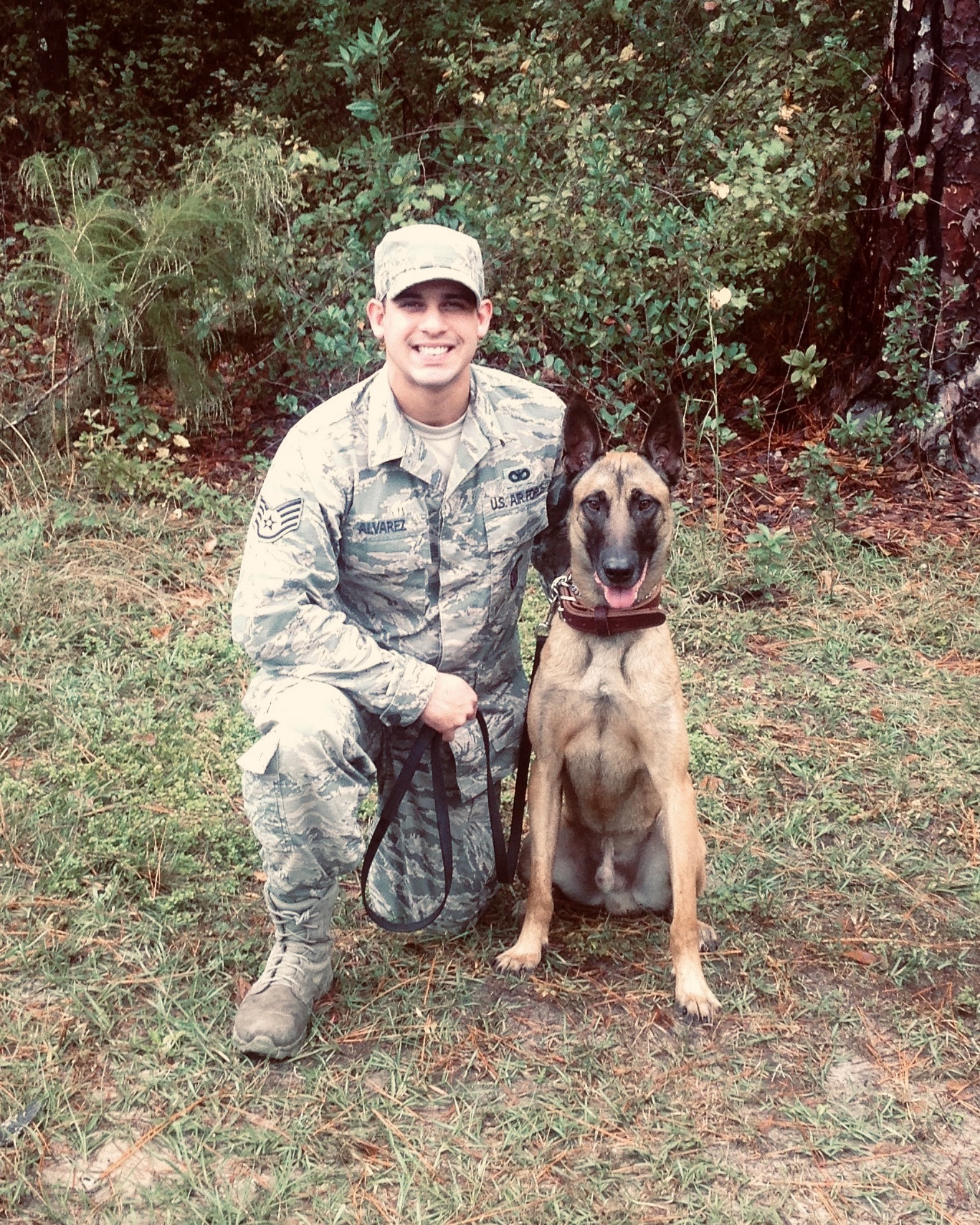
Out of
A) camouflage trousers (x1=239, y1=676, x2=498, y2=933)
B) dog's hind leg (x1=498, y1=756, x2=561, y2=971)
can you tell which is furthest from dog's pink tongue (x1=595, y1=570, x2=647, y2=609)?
camouflage trousers (x1=239, y1=676, x2=498, y2=933)

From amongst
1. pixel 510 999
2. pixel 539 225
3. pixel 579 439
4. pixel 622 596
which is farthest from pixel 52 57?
pixel 510 999

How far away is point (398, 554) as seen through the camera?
2.91 meters

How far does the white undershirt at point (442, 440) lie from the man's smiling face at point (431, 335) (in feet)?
0.29

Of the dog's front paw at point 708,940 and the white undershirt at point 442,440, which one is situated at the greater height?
the white undershirt at point 442,440

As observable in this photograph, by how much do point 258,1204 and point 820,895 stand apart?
1806 mm

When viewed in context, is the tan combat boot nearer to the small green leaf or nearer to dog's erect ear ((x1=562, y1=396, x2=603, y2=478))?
dog's erect ear ((x1=562, y1=396, x2=603, y2=478))

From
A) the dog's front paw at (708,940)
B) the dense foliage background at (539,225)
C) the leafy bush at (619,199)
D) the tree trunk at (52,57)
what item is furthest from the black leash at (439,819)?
Answer: the tree trunk at (52,57)

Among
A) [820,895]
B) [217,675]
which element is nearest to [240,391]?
[217,675]

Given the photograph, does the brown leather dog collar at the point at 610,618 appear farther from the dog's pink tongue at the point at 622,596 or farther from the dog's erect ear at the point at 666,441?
the dog's erect ear at the point at 666,441

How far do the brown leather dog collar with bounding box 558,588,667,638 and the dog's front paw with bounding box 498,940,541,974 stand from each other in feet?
2.77

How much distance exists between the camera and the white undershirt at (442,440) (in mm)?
2920

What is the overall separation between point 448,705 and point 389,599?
0.37 meters

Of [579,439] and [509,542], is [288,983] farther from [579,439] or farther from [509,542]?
[579,439]

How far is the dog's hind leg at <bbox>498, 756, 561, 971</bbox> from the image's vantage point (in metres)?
2.98
